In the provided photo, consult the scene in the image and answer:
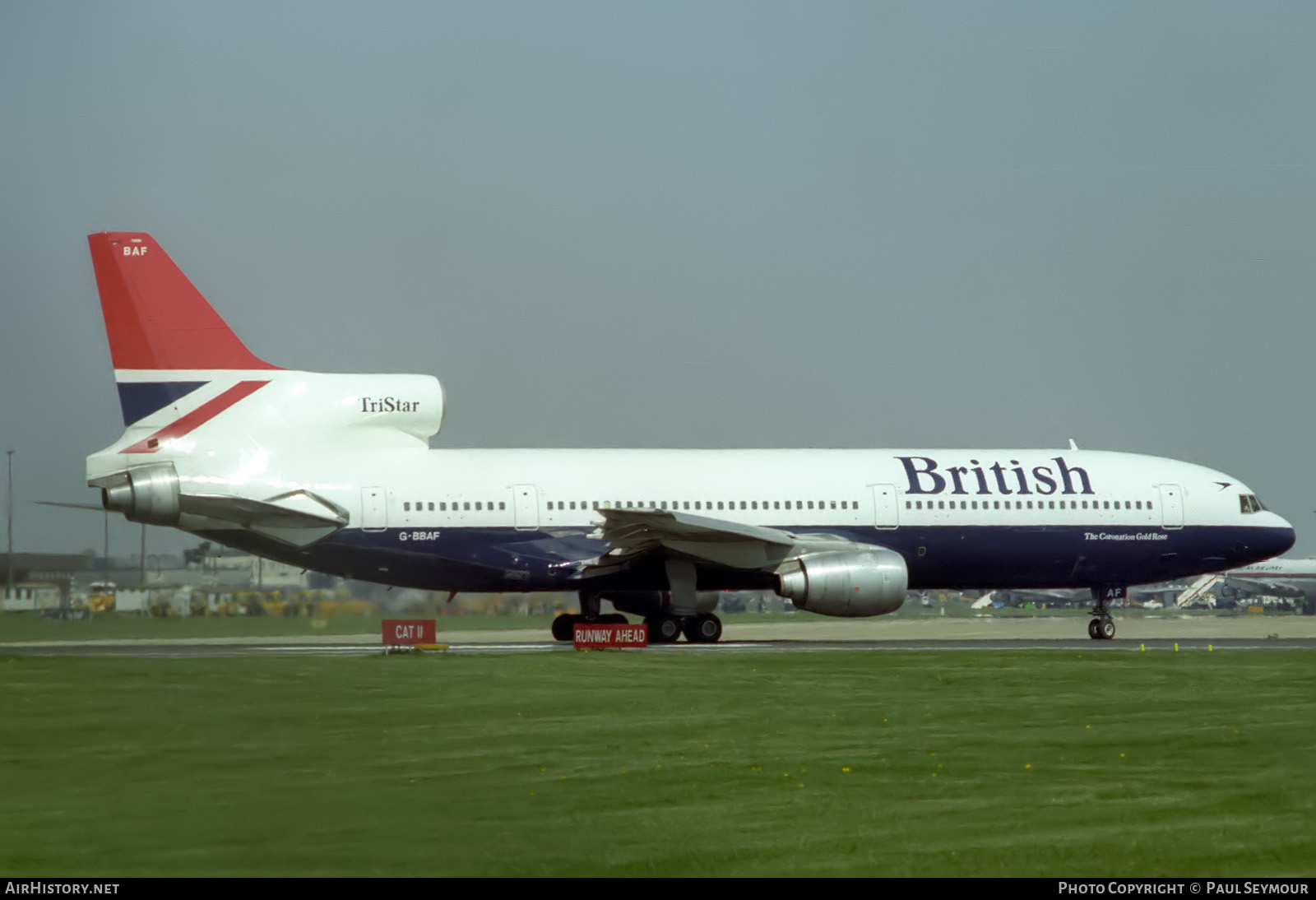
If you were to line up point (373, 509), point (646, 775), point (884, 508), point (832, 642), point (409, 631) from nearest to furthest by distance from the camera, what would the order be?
point (646, 775) < point (373, 509) < point (409, 631) < point (884, 508) < point (832, 642)

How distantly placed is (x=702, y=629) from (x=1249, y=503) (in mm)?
14586

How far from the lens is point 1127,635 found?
134 feet

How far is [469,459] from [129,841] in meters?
22.9

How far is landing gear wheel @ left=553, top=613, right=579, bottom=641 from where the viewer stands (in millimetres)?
33812

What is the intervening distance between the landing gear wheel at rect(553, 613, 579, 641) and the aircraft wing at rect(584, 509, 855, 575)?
2.24 metres

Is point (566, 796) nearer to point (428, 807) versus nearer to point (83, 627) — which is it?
point (428, 807)

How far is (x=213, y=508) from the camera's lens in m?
30.0

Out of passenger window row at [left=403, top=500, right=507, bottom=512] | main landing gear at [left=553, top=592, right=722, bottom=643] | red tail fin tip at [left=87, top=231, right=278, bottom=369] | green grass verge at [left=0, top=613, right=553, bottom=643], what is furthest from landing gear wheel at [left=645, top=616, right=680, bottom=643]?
red tail fin tip at [left=87, top=231, right=278, bottom=369]

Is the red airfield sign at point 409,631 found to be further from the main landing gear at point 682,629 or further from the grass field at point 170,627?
the main landing gear at point 682,629

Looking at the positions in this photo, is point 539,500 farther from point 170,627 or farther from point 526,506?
point 170,627

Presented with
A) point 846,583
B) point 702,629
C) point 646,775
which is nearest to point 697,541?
point 702,629

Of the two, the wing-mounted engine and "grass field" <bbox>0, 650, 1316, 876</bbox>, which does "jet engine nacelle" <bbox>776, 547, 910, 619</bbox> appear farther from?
the wing-mounted engine

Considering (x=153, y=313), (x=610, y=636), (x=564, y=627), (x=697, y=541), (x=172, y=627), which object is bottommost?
(x=610, y=636)

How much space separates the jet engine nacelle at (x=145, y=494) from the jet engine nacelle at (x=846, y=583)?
40.6ft
